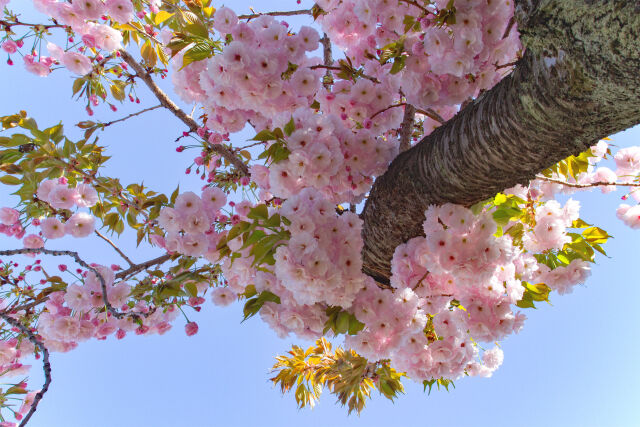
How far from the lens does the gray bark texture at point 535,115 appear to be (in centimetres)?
81

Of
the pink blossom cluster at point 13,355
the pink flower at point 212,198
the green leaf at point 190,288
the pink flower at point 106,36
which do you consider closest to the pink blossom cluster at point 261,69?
the pink flower at point 212,198

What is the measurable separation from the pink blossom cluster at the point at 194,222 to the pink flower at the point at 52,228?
0.74 metres

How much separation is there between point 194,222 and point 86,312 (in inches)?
36.6

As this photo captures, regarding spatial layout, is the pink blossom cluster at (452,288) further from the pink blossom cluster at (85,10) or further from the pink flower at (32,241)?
the pink flower at (32,241)

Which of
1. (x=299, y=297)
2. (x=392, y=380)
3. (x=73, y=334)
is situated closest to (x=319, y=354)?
(x=392, y=380)

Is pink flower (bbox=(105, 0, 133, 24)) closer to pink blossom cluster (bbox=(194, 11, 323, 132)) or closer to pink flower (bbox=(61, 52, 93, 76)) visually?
pink flower (bbox=(61, 52, 93, 76))

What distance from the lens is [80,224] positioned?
2146 millimetres

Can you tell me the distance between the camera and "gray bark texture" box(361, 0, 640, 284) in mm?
814

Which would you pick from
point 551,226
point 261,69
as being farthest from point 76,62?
point 551,226

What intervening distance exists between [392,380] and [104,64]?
3083mm

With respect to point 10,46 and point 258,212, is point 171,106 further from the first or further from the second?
point 258,212

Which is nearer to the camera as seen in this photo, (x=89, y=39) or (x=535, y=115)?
(x=535, y=115)

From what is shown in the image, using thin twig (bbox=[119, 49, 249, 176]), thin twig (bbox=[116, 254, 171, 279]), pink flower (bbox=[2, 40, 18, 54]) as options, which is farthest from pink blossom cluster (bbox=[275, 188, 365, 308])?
pink flower (bbox=[2, 40, 18, 54])

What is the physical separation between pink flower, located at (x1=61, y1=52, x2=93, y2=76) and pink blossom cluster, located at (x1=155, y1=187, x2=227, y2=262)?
1064 mm
